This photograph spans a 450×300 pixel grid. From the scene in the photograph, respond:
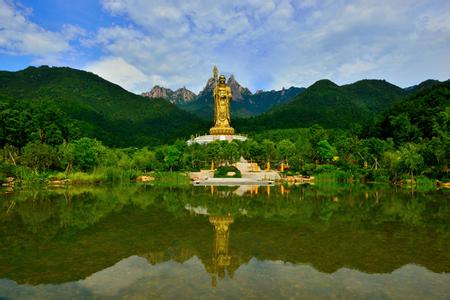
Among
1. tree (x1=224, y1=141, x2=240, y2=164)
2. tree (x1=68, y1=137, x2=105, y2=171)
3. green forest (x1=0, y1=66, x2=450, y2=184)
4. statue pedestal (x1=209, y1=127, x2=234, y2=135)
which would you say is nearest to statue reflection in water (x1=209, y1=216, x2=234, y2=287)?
green forest (x1=0, y1=66, x2=450, y2=184)

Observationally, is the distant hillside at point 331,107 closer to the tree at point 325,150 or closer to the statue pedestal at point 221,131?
the statue pedestal at point 221,131

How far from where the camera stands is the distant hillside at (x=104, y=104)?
6275 cm

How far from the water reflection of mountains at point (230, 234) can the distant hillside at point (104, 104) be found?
4471 cm

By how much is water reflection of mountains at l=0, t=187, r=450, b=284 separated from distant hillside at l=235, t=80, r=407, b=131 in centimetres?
5204

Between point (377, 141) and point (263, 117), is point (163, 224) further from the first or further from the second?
point (263, 117)

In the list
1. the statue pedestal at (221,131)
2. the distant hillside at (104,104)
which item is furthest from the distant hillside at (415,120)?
the distant hillside at (104,104)

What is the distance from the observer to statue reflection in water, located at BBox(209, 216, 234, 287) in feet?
21.0

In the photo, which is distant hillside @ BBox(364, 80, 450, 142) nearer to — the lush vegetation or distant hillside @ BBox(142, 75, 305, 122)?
the lush vegetation

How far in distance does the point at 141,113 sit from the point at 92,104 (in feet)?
34.2

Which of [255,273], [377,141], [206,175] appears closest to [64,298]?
[255,273]

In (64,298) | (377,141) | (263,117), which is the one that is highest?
(263,117)

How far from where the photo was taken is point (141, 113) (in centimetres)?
8050

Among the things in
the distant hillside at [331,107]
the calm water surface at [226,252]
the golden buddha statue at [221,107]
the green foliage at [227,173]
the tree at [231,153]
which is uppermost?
the distant hillside at [331,107]

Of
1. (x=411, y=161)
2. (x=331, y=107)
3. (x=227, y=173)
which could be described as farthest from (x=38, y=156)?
(x=331, y=107)
